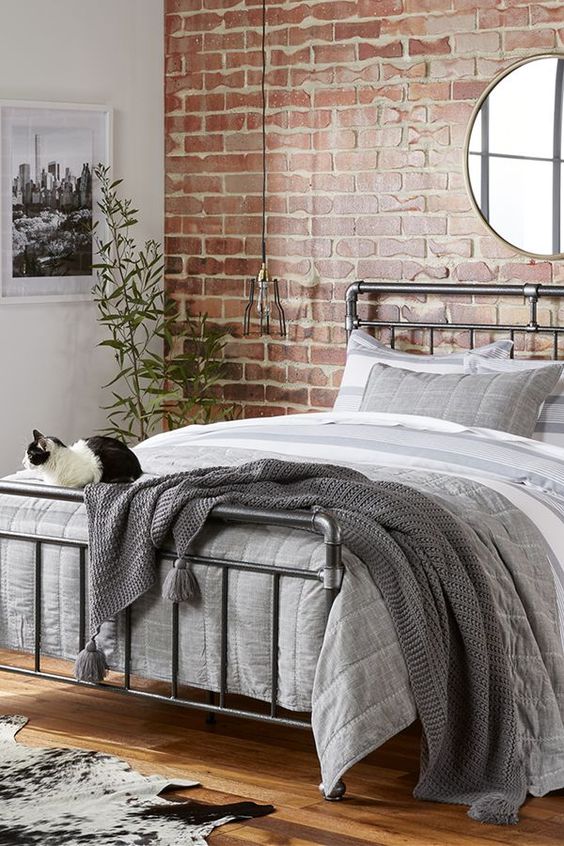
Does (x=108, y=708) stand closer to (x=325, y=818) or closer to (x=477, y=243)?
(x=325, y=818)

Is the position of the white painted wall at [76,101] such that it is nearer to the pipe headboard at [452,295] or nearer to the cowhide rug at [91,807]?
the pipe headboard at [452,295]

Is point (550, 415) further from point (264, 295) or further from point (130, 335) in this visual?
point (130, 335)

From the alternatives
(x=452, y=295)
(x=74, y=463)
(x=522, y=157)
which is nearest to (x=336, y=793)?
(x=74, y=463)

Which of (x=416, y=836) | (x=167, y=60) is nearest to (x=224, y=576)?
(x=416, y=836)

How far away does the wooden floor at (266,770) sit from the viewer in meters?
2.98

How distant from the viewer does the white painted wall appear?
541cm

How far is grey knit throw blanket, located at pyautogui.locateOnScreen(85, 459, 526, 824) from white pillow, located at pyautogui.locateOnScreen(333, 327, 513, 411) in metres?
1.45

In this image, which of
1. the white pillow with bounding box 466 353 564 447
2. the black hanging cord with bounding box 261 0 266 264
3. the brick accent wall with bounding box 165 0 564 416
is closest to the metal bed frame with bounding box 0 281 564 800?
the white pillow with bounding box 466 353 564 447

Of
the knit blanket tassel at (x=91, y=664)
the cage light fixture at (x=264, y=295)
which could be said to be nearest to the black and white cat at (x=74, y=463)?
the knit blanket tassel at (x=91, y=664)

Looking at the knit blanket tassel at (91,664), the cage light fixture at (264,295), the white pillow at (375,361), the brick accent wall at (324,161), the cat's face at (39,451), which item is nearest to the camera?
the knit blanket tassel at (91,664)

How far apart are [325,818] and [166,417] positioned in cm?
310

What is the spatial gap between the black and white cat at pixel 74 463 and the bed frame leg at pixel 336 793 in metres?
0.99

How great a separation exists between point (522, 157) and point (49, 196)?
183cm

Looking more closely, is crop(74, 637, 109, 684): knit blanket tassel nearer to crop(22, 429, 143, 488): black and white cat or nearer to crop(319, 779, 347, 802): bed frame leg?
crop(22, 429, 143, 488): black and white cat
